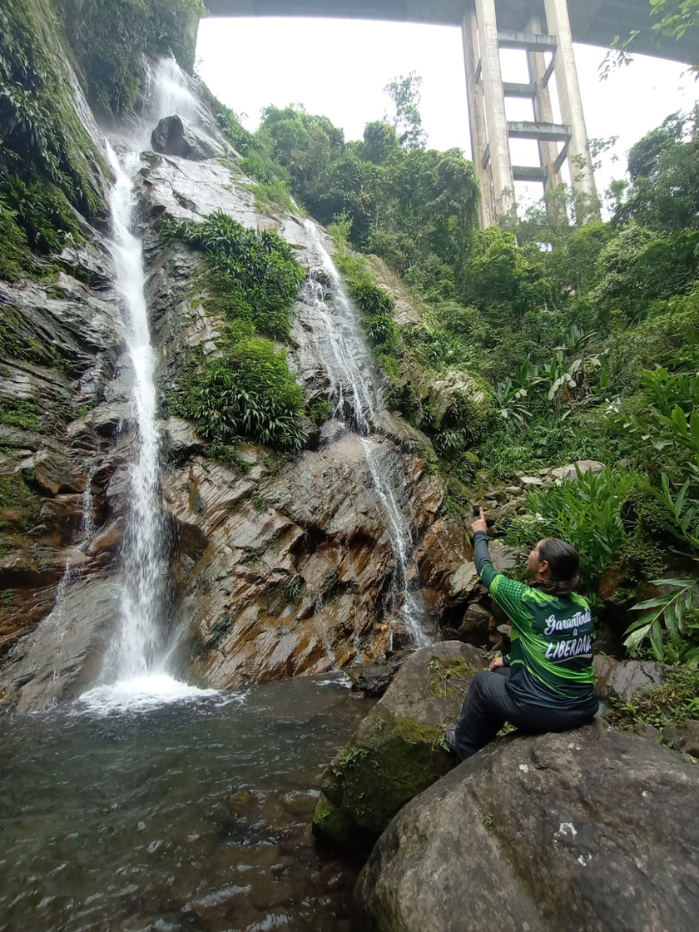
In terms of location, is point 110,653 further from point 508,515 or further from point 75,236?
point 75,236

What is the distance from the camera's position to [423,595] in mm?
9094

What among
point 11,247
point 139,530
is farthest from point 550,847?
point 11,247

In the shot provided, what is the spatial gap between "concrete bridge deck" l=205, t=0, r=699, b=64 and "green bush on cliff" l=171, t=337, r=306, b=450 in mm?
46745

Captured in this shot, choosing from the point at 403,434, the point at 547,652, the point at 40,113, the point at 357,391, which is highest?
the point at 40,113

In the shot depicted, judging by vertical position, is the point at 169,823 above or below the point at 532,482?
below

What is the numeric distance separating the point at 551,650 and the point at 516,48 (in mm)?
51158

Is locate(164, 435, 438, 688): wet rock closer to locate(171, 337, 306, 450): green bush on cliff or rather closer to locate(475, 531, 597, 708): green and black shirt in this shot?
locate(171, 337, 306, 450): green bush on cliff

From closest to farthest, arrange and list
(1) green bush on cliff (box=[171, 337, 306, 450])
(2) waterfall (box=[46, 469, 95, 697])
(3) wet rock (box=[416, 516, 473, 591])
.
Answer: (2) waterfall (box=[46, 469, 95, 697]) → (3) wet rock (box=[416, 516, 473, 591]) → (1) green bush on cliff (box=[171, 337, 306, 450])

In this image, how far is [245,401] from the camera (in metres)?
10.2

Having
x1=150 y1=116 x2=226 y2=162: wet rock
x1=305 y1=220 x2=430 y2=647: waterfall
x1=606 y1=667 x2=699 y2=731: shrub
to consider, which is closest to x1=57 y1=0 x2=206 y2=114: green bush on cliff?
x1=150 y1=116 x2=226 y2=162: wet rock

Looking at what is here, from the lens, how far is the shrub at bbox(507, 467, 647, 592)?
A: 5379 mm

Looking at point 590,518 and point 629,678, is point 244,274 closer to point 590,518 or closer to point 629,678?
point 590,518

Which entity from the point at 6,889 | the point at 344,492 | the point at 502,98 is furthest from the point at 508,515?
the point at 502,98

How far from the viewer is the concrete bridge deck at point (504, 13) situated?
133 ft
